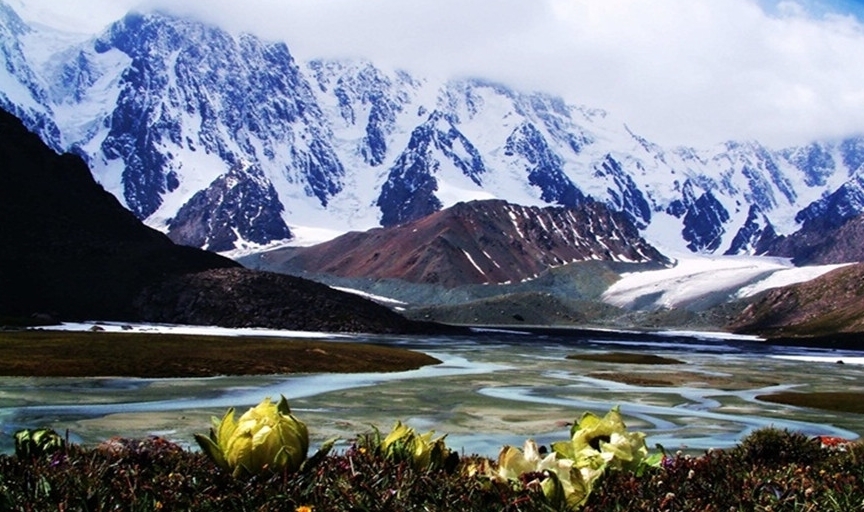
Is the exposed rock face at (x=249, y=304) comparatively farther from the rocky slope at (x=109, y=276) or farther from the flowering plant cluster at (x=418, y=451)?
the flowering plant cluster at (x=418, y=451)

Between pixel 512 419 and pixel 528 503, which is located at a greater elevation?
pixel 528 503

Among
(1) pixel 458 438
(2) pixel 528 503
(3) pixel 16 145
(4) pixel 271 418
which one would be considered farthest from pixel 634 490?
(3) pixel 16 145

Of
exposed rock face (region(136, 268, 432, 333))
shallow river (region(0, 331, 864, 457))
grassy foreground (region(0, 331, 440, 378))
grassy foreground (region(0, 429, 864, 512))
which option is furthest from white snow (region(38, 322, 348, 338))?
grassy foreground (region(0, 429, 864, 512))

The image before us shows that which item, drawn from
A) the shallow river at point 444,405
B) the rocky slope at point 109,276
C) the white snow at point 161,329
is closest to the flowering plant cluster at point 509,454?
the shallow river at point 444,405

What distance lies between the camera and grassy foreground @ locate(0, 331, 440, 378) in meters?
48.5

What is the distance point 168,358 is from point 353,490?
50.9m

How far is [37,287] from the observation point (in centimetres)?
12988

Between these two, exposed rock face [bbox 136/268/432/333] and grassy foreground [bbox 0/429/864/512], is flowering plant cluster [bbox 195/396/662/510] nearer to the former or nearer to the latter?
grassy foreground [bbox 0/429/864/512]

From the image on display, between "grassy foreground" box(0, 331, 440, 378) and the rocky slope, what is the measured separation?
208ft

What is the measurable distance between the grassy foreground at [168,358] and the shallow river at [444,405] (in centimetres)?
300

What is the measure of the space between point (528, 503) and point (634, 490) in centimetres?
97

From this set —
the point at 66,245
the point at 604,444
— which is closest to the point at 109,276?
the point at 66,245

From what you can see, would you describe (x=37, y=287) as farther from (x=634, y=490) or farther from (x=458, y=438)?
(x=634, y=490)

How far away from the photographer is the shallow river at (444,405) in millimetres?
27031
